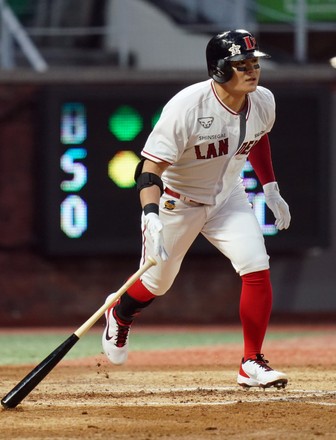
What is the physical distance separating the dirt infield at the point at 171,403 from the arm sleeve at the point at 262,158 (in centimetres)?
121

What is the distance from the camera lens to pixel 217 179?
21.0 feet

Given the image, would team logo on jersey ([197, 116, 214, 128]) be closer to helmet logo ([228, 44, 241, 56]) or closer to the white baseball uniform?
the white baseball uniform

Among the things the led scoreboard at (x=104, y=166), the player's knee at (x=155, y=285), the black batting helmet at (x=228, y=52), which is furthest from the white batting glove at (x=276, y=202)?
the led scoreboard at (x=104, y=166)

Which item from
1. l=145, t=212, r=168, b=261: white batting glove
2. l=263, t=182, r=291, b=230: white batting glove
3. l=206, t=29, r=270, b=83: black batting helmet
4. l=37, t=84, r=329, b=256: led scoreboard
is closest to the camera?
l=145, t=212, r=168, b=261: white batting glove

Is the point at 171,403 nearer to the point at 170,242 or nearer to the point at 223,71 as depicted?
the point at 170,242

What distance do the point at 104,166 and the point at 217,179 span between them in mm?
5140

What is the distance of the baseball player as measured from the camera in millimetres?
6055

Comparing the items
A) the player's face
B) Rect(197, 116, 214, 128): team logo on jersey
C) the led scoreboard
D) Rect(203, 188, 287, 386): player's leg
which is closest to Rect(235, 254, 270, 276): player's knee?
Rect(203, 188, 287, 386): player's leg

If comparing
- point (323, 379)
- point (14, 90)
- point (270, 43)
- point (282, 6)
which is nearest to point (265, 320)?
point (323, 379)

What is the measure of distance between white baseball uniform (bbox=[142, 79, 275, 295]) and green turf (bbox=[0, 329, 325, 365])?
8.08ft

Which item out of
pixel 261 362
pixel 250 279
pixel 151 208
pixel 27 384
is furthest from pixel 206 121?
pixel 27 384

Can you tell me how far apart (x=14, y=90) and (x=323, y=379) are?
617cm

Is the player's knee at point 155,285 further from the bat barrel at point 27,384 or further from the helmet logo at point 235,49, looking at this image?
the helmet logo at point 235,49

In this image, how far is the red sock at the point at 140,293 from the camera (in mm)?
6703
